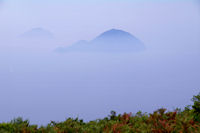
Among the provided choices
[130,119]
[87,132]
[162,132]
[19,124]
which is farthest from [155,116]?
[19,124]

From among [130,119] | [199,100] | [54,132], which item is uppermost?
[199,100]

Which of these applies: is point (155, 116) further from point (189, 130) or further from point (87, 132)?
point (87, 132)

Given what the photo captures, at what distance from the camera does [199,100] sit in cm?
1008

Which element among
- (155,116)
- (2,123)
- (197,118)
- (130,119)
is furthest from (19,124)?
(197,118)

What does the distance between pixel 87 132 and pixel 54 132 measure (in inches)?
33.9

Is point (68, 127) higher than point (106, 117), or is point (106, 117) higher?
point (106, 117)

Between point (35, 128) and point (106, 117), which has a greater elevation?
point (106, 117)

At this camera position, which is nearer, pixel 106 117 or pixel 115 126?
pixel 115 126

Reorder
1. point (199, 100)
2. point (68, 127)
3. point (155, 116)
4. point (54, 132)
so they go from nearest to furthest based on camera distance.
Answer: point (54, 132)
point (68, 127)
point (155, 116)
point (199, 100)

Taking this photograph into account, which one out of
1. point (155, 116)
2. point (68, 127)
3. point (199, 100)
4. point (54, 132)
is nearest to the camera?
point (54, 132)

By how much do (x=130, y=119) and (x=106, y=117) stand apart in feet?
2.61

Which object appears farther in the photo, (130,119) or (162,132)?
(130,119)

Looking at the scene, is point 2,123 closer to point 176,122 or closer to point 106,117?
point 106,117

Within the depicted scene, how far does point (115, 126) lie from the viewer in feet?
25.8
